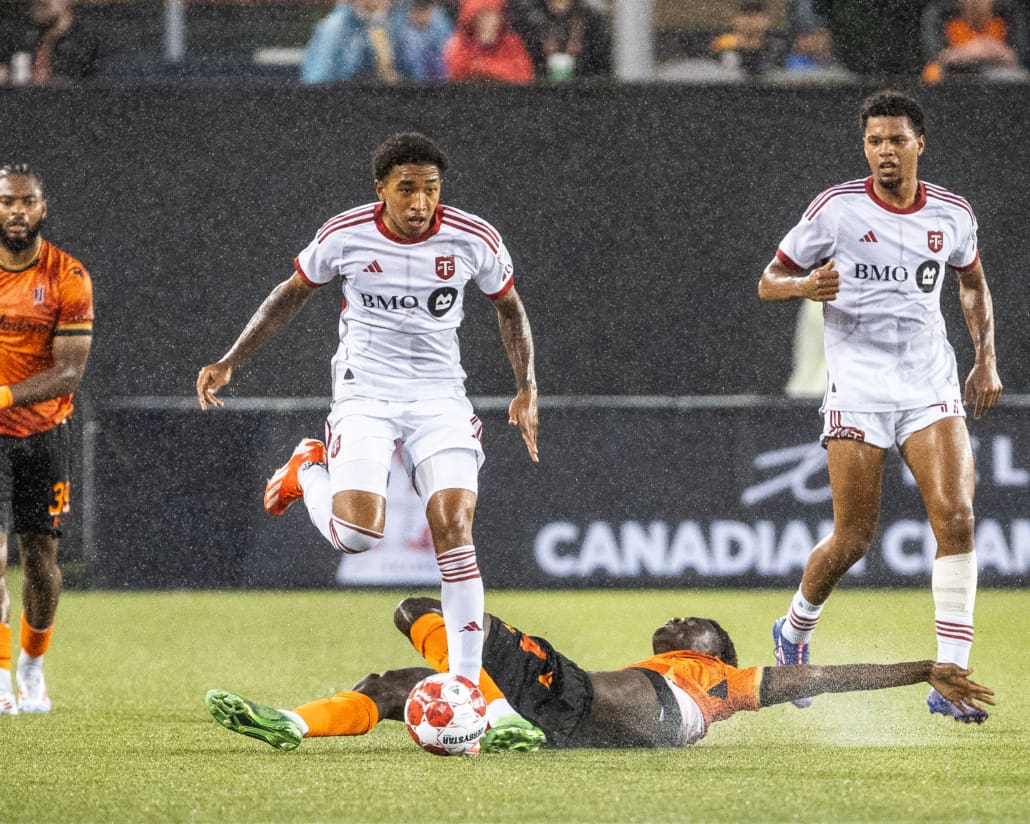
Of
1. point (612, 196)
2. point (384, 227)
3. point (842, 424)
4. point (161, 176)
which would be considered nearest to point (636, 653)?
point (842, 424)

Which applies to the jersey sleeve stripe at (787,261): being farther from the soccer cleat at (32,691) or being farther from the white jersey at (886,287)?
the soccer cleat at (32,691)

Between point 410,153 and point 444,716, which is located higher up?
point 410,153

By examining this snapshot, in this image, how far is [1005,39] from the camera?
13.6 m

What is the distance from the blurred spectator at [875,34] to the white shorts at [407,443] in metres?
7.62

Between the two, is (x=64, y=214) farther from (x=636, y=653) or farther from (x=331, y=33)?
(x=636, y=653)

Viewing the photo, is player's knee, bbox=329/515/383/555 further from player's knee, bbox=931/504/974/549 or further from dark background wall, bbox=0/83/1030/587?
dark background wall, bbox=0/83/1030/587

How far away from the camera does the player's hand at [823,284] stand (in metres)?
6.30

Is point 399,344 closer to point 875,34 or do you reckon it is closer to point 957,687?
point 957,687

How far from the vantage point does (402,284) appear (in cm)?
657

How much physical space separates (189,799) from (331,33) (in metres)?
9.19

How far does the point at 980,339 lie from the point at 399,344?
2255 millimetres

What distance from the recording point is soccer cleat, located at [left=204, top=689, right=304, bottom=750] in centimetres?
558

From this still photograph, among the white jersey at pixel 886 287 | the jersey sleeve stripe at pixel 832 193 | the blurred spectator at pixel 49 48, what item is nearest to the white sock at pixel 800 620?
the white jersey at pixel 886 287

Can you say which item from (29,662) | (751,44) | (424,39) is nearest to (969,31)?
(751,44)
